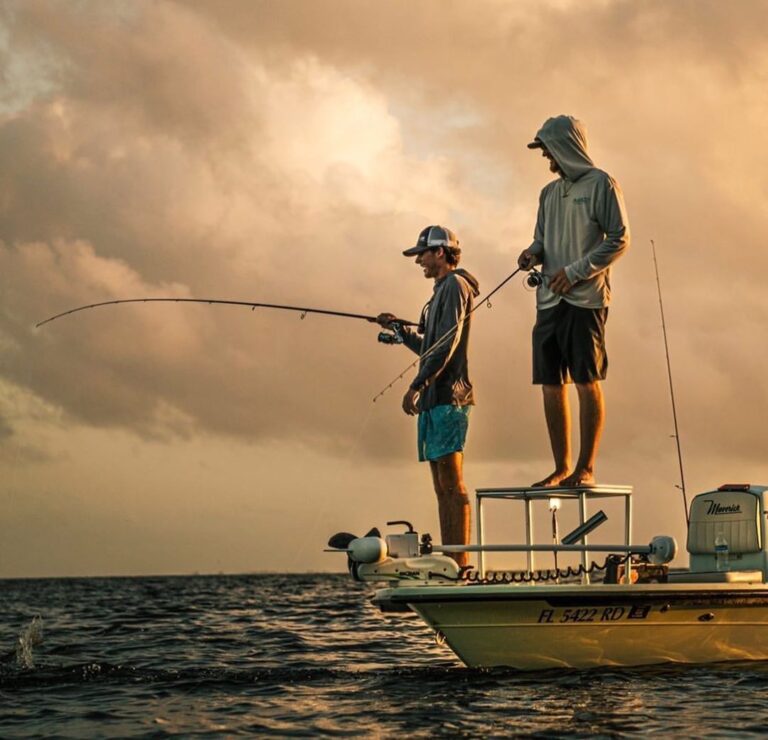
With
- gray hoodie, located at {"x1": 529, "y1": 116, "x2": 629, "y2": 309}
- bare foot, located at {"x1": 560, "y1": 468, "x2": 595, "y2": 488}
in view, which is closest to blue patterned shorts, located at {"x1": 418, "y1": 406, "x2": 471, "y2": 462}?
bare foot, located at {"x1": 560, "y1": 468, "x2": 595, "y2": 488}

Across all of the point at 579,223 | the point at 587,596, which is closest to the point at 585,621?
the point at 587,596

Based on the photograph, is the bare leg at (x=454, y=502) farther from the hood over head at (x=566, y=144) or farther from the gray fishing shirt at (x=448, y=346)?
the hood over head at (x=566, y=144)

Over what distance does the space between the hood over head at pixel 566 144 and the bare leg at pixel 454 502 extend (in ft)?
8.04

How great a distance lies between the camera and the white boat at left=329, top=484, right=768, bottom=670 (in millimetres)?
10148

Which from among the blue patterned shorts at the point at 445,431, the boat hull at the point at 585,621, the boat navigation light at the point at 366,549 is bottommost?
the boat hull at the point at 585,621

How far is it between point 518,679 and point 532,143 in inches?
166

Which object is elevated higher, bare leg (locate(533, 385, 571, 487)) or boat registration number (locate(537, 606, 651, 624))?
bare leg (locate(533, 385, 571, 487))

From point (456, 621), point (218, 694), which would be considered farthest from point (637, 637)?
point (218, 694)

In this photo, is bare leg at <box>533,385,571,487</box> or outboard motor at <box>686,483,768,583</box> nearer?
bare leg at <box>533,385,571,487</box>

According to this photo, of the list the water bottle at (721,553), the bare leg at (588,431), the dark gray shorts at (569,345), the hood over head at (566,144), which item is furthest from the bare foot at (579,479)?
the hood over head at (566,144)

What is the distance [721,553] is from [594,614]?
5.52 feet

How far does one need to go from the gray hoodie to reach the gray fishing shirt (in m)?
0.63

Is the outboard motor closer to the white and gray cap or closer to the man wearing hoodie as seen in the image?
the man wearing hoodie

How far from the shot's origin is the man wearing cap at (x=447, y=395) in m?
11.0
